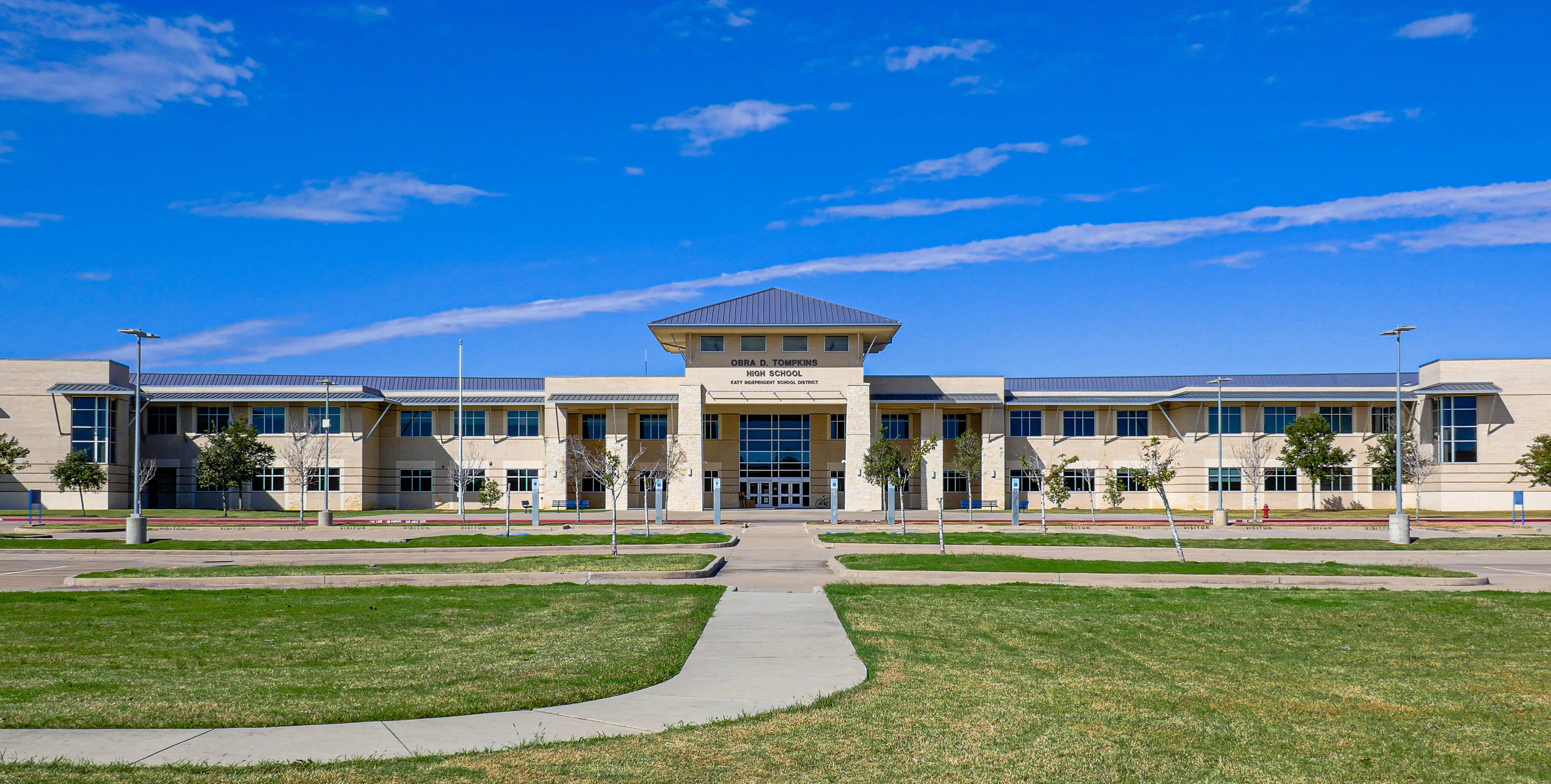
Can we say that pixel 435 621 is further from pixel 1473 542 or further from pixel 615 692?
pixel 1473 542

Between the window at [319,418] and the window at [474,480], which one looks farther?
the window at [474,480]

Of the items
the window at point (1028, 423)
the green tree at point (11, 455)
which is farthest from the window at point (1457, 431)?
the green tree at point (11, 455)

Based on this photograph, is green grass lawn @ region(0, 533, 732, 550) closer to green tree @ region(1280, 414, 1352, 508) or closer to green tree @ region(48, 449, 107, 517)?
green tree @ region(48, 449, 107, 517)

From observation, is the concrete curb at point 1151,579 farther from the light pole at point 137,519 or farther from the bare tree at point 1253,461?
the bare tree at point 1253,461

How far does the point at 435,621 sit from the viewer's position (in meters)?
13.6

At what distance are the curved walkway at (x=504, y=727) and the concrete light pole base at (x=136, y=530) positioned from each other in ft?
88.4

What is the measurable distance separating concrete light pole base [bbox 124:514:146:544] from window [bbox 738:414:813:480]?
3522 centimetres

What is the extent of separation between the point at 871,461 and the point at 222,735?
47356 mm

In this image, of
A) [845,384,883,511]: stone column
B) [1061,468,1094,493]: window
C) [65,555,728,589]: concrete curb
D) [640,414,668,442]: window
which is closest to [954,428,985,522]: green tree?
[845,384,883,511]: stone column

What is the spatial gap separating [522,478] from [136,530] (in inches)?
1248

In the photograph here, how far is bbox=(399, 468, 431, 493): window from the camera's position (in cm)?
6325

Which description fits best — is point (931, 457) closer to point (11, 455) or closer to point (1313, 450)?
point (1313, 450)

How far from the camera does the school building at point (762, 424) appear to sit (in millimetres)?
56469

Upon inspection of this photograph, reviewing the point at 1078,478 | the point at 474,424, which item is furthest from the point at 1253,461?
the point at 474,424
